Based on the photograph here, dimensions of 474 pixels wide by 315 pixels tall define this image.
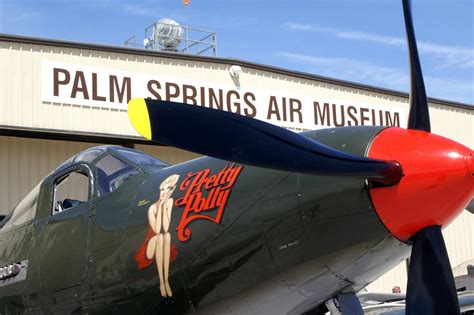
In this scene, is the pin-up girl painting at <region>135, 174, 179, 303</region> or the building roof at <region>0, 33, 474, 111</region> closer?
the pin-up girl painting at <region>135, 174, 179, 303</region>

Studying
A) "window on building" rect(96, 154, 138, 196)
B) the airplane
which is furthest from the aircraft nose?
"window on building" rect(96, 154, 138, 196)

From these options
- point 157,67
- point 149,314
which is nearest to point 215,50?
point 157,67

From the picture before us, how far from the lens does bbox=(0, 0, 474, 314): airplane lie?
3.88m

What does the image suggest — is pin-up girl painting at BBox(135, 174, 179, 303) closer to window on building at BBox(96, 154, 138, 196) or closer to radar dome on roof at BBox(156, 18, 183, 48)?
window on building at BBox(96, 154, 138, 196)

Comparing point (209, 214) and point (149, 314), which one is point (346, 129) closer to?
point (209, 214)

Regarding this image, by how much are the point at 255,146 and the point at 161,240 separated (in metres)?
1.32

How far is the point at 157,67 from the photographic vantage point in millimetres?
16938

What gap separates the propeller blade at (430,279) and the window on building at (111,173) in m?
2.51

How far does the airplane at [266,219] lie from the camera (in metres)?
3.88

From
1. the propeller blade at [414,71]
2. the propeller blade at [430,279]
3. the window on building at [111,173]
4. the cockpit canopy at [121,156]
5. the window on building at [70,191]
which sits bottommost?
the propeller blade at [430,279]

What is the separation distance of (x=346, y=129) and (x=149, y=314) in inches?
74.6

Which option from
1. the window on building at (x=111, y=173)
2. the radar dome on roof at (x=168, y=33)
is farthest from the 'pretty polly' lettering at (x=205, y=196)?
the radar dome on roof at (x=168, y=33)

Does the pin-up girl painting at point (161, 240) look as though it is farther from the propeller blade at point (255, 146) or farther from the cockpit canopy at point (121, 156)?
the propeller blade at point (255, 146)

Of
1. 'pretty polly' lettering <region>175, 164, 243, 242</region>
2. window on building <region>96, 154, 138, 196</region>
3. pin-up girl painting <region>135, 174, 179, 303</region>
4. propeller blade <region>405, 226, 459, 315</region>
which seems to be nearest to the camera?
propeller blade <region>405, 226, 459, 315</region>
